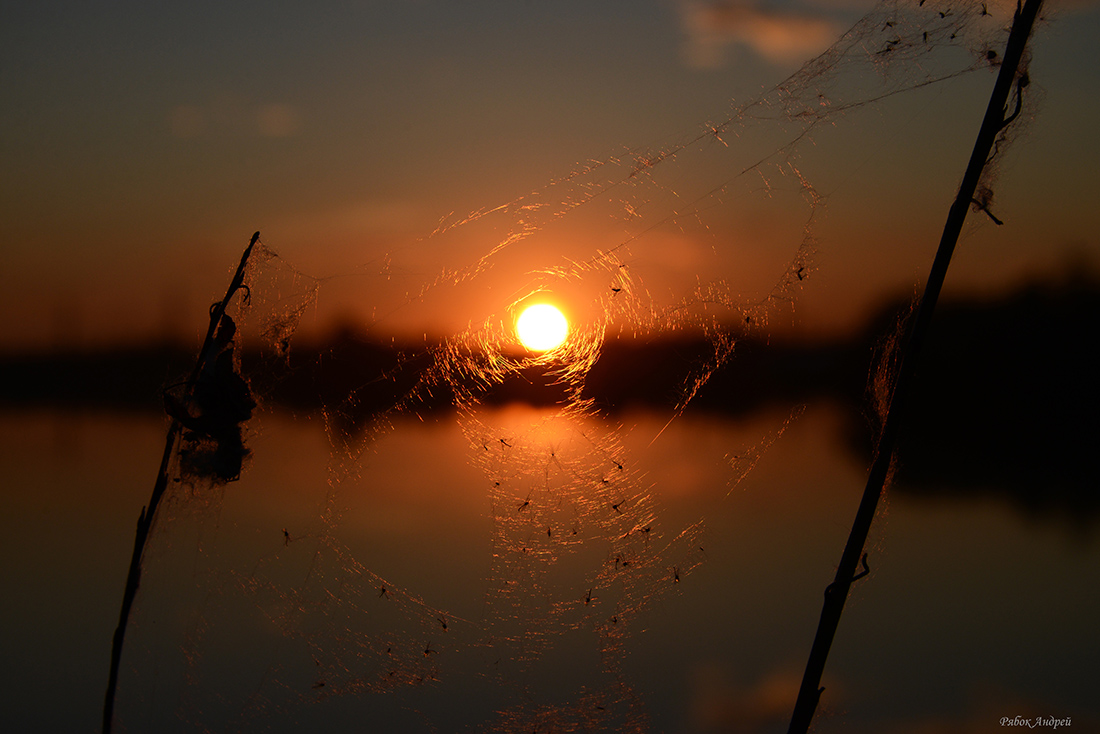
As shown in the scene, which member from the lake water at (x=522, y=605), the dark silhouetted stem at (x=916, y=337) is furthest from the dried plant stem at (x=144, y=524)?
the dark silhouetted stem at (x=916, y=337)

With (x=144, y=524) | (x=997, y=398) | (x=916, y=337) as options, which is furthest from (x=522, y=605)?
(x=997, y=398)

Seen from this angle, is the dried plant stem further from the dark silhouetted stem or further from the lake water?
the dark silhouetted stem

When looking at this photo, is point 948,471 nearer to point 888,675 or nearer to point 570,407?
point 888,675

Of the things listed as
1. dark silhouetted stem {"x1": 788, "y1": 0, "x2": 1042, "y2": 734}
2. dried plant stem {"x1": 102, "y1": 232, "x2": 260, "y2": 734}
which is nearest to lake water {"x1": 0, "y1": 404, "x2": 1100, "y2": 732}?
dried plant stem {"x1": 102, "y1": 232, "x2": 260, "y2": 734}

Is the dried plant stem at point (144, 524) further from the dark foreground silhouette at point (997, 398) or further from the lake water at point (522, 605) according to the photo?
the dark foreground silhouette at point (997, 398)

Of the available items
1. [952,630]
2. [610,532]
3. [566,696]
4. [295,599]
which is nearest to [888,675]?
[952,630]

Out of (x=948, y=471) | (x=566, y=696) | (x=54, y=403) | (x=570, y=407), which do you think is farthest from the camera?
(x=54, y=403)
